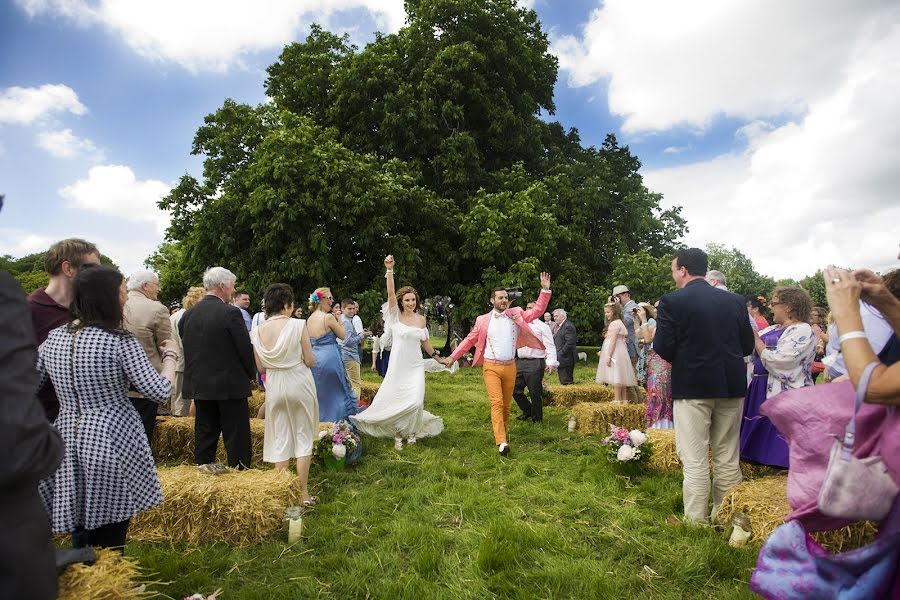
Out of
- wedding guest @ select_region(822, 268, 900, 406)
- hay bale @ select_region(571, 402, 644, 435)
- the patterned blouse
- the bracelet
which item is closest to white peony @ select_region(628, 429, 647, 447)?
the patterned blouse

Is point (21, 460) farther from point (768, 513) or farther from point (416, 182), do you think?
point (416, 182)

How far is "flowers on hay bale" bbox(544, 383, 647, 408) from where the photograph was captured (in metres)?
11.7

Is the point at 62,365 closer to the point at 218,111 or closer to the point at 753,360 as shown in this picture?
the point at 753,360

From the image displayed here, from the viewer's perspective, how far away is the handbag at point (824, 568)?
2.21 metres

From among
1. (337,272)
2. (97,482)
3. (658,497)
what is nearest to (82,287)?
(97,482)

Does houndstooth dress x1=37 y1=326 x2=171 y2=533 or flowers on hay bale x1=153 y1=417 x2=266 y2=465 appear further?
flowers on hay bale x1=153 y1=417 x2=266 y2=465

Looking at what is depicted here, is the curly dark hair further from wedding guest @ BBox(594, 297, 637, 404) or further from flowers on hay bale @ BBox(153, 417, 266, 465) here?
flowers on hay bale @ BBox(153, 417, 266, 465)

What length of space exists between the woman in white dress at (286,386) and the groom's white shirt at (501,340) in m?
3.12

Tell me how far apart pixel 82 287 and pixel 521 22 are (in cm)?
2312

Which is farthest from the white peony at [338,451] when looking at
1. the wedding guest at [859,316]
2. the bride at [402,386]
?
the wedding guest at [859,316]

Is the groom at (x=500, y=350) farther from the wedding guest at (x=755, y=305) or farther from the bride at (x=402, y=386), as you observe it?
the wedding guest at (x=755, y=305)

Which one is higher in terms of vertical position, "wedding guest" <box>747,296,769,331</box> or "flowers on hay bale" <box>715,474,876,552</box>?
"wedding guest" <box>747,296,769,331</box>

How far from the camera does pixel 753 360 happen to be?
6914 mm

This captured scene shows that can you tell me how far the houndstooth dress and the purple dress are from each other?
5.92 meters
